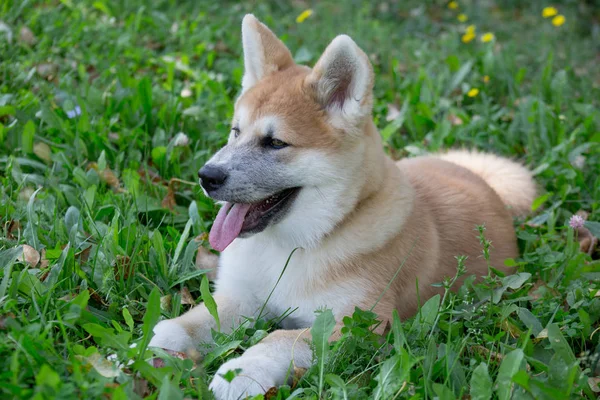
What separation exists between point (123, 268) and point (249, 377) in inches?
34.2

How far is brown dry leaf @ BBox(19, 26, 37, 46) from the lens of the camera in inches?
202

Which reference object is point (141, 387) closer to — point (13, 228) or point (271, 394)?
point (271, 394)

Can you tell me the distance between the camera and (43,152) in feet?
13.2

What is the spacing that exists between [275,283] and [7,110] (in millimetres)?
2132

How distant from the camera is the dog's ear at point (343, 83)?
→ 3.04 m

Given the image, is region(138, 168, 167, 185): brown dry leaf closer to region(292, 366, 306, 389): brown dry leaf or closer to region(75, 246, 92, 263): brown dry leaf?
region(75, 246, 92, 263): brown dry leaf

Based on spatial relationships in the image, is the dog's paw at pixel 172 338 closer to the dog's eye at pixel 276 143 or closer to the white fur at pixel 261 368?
the white fur at pixel 261 368

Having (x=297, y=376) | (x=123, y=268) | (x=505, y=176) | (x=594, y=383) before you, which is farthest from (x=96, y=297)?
(x=505, y=176)

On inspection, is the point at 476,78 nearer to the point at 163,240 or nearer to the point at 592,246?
the point at 592,246

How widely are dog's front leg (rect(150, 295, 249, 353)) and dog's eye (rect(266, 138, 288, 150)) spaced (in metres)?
0.73

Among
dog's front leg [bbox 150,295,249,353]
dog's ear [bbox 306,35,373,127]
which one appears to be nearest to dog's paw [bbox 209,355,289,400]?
dog's front leg [bbox 150,295,249,353]

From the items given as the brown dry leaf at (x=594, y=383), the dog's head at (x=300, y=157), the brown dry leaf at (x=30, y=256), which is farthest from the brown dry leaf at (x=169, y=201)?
the brown dry leaf at (x=594, y=383)

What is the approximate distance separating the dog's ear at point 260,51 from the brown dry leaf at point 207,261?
0.87m

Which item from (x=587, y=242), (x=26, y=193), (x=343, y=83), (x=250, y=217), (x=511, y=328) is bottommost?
(x=587, y=242)
